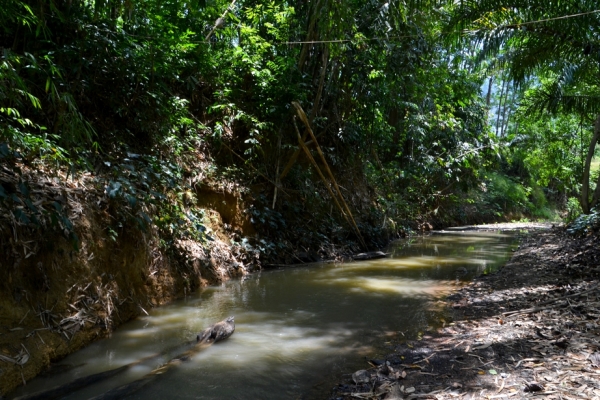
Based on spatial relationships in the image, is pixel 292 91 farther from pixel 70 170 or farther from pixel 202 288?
pixel 70 170

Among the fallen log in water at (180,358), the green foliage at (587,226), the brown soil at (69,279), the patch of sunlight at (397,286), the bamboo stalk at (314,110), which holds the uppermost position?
the bamboo stalk at (314,110)

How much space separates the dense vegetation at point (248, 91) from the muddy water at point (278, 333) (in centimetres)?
123

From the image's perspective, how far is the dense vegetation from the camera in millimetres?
4832

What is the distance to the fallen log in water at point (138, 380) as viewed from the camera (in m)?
2.95

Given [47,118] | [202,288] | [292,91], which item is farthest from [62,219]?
[292,91]

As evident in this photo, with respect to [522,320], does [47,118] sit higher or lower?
higher

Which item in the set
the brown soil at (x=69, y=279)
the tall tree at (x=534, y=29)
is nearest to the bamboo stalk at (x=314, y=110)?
the tall tree at (x=534, y=29)

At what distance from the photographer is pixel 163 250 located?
6.00m

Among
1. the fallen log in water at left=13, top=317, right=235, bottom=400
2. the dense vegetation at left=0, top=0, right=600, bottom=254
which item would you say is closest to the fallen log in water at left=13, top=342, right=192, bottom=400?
the fallen log in water at left=13, top=317, right=235, bottom=400

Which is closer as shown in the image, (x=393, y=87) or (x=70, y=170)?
(x=70, y=170)

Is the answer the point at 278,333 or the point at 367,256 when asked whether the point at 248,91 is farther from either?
the point at 278,333

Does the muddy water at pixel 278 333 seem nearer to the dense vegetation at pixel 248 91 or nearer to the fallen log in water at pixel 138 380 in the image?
the fallen log in water at pixel 138 380

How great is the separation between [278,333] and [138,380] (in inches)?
64.6

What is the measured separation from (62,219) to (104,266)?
3.85 feet
